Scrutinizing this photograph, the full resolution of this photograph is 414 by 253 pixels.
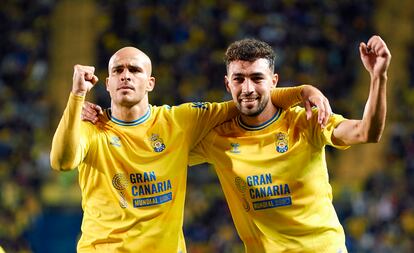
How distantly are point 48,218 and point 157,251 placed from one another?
23.5 feet

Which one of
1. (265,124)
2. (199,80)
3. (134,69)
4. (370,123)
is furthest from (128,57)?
(199,80)

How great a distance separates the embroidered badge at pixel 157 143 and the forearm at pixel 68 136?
728mm

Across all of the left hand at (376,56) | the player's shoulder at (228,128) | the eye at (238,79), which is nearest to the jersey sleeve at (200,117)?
the player's shoulder at (228,128)

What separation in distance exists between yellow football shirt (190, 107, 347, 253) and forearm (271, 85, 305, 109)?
0.30 ft

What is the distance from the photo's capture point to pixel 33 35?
16406 mm

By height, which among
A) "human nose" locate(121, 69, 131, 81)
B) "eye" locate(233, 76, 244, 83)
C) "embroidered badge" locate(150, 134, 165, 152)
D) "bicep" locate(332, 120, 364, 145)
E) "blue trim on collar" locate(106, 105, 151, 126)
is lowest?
"bicep" locate(332, 120, 364, 145)

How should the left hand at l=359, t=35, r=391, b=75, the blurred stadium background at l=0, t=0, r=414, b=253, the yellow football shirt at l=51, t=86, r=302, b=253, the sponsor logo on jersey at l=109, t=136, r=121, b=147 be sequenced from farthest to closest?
the blurred stadium background at l=0, t=0, r=414, b=253 < the sponsor logo on jersey at l=109, t=136, r=121, b=147 < the yellow football shirt at l=51, t=86, r=302, b=253 < the left hand at l=359, t=35, r=391, b=75

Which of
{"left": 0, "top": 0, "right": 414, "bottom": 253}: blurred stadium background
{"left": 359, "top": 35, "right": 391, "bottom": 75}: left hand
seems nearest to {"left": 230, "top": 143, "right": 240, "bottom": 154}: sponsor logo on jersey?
{"left": 359, "top": 35, "right": 391, "bottom": 75}: left hand

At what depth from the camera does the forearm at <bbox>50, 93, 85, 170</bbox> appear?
4797 mm

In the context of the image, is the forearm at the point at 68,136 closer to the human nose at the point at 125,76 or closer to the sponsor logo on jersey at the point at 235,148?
the human nose at the point at 125,76

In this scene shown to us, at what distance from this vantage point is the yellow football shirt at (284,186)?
5.34m

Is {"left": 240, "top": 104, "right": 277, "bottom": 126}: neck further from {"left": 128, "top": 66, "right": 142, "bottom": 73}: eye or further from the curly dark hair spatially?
{"left": 128, "top": 66, "right": 142, "bottom": 73}: eye

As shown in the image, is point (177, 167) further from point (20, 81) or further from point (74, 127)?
point (20, 81)

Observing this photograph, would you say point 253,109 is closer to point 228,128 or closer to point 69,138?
point 228,128
